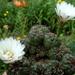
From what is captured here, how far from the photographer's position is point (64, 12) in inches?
68.6

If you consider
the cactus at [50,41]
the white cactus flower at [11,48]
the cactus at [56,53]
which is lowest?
the cactus at [56,53]

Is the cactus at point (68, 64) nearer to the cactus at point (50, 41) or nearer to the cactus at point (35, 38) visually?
the cactus at point (50, 41)

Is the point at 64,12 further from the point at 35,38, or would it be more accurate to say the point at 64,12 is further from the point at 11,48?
the point at 11,48

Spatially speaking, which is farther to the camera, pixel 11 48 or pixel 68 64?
pixel 68 64

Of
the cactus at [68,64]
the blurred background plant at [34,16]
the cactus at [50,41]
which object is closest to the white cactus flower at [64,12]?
the cactus at [50,41]

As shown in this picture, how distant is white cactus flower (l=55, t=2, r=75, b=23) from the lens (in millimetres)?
1708

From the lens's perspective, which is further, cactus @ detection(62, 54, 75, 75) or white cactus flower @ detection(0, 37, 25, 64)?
cactus @ detection(62, 54, 75, 75)

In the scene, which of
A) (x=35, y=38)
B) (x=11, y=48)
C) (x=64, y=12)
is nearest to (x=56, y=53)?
(x=35, y=38)

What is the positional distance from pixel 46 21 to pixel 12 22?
0.68 metres

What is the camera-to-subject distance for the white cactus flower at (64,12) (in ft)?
5.60

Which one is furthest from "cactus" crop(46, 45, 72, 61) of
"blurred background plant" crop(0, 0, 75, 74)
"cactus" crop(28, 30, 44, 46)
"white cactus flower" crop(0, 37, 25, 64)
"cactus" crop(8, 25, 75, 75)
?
"blurred background plant" crop(0, 0, 75, 74)

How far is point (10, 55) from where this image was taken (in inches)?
58.0

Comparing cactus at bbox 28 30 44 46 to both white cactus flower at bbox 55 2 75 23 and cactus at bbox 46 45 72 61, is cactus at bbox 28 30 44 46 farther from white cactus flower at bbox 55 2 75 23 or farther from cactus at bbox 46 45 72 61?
white cactus flower at bbox 55 2 75 23

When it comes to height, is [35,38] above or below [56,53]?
above
